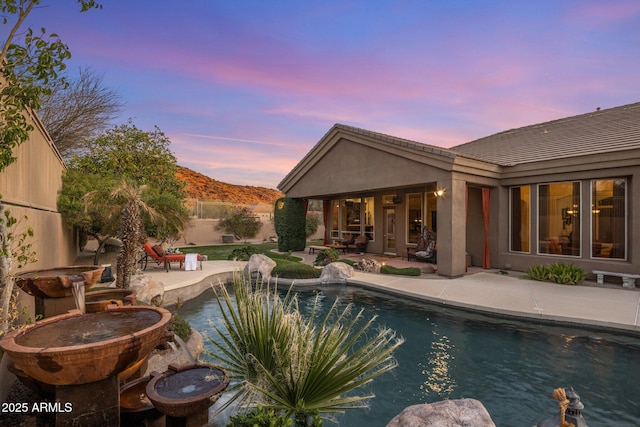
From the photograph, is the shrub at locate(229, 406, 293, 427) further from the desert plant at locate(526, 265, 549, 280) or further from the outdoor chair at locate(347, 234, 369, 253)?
the outdoor chair at locate(347, 234, 369, 253)

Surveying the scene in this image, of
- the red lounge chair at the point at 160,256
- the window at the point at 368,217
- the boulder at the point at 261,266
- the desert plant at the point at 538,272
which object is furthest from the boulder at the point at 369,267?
the red lounge chair at the point at 160,256

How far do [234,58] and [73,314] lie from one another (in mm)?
12250

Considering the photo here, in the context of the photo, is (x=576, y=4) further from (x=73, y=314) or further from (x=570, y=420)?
(x=73, y=314)

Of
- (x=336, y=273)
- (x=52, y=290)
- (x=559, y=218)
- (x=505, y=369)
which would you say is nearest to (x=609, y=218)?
(x=559, y=218)

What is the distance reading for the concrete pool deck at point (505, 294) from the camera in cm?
654

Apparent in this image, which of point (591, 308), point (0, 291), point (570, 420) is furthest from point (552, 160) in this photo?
point (0, 291)

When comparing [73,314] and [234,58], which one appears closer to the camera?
[73,314]

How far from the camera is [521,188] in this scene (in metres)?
11.7

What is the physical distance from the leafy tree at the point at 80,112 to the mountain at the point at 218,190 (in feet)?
136

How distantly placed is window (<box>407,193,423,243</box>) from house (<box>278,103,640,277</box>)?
49 mm

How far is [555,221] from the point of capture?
425 inches

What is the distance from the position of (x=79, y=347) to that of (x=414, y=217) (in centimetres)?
1481

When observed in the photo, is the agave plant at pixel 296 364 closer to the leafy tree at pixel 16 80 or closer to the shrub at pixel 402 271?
the leafy tree at pixel 16 80

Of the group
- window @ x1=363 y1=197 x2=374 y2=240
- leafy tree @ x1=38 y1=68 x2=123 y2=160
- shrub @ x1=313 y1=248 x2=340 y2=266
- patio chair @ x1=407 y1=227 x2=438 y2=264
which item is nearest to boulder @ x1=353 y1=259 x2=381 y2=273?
shrub @ x1=313 y1=248 x2=340 y2=266
